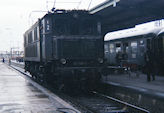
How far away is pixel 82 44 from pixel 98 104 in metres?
3.24

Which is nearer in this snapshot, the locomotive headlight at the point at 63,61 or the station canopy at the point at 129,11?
the locomotive headlight at the point at 63,61

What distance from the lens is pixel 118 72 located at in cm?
1862

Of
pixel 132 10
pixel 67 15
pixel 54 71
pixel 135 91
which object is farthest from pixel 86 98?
pixel 132 10

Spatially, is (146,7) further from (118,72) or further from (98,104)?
(98,104)

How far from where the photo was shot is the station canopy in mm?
14648

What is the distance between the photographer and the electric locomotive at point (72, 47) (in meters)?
12.5

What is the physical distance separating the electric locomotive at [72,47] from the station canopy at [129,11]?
1931 mm

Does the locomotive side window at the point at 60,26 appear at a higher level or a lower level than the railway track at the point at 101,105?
higher

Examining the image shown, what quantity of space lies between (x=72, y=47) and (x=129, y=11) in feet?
17.7

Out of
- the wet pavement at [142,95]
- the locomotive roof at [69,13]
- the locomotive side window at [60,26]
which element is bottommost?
Result: the wet pavement at [142,95]

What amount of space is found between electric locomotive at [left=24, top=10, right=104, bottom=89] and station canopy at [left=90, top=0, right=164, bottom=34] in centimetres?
193

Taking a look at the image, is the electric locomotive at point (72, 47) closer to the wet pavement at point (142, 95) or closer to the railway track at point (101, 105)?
the railway track at point (101, 105)

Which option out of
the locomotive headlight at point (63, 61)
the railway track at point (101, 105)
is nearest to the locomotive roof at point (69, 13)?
the locomotive headlight at point (63, 61)

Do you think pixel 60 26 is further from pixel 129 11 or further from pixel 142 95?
pixel 129 11
